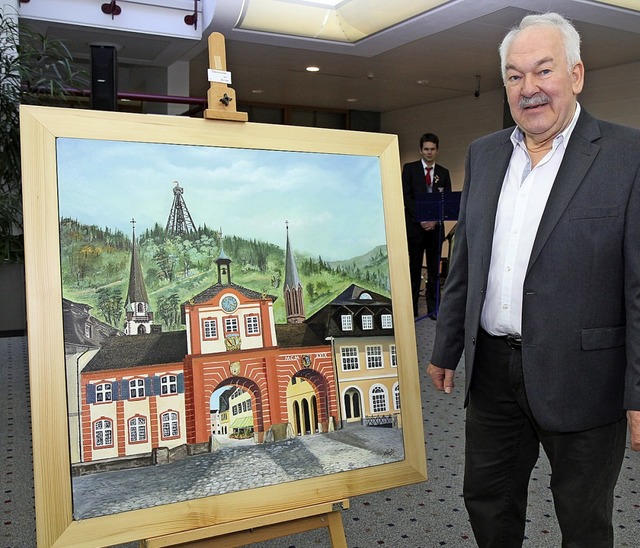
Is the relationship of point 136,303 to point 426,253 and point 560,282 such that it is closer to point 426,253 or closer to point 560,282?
point 560,282

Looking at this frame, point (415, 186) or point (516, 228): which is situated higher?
point (415, 186)

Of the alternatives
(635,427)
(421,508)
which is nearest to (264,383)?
(635,427)

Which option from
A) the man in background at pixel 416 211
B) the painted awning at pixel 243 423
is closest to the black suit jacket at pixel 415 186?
the man in background at pixel 416 211

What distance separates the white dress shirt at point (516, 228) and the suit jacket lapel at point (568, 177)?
40 mm

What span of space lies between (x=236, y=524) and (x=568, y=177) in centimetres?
106

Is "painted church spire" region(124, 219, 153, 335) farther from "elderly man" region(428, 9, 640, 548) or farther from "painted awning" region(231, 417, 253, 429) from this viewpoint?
"elderly man" region(428, 9, 640, 548)

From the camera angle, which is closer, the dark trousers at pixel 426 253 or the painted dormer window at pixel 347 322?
the painted dormer window at pixel 347 322

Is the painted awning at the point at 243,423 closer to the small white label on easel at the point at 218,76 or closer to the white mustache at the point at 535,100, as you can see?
the small white label on easel at the point at 218,76

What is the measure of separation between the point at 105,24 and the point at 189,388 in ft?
15.2

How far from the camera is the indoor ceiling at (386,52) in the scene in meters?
5.48

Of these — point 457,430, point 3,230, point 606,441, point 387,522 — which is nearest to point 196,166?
point 606,441

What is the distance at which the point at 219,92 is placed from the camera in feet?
5.58

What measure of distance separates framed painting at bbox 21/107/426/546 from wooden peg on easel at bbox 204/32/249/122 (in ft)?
0.10

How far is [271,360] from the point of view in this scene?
5.52ft
